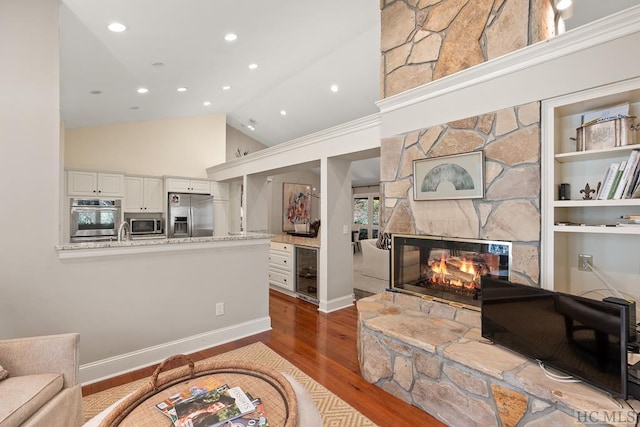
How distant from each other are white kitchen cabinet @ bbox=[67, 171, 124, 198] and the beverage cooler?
3589 mm

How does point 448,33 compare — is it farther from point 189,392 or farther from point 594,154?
point 189,392

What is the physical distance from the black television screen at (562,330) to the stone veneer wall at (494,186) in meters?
0.33

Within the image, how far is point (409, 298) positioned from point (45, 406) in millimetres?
2678

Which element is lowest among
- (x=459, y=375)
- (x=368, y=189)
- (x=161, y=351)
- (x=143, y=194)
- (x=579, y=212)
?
(x=161, y=351)

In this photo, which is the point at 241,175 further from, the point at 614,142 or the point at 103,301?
the point at 614,142

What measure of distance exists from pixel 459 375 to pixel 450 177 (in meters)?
1.53

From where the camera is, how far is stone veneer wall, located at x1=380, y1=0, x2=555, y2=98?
235 centimetres

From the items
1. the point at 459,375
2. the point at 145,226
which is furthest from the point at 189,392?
the point at 145,226

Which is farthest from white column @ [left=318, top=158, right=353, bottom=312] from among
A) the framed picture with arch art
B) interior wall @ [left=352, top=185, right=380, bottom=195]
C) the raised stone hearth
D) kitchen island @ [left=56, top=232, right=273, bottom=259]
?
interior wall @ [left=352, top=185, right=380, bottom=195]

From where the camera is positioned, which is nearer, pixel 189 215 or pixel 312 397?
pixel 312 397

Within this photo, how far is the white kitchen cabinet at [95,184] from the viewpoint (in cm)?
517

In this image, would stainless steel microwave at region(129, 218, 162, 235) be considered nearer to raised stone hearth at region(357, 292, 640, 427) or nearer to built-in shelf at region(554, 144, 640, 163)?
raised stone hearth at region(357, 292, 640, 427)

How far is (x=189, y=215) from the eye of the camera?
6.55m

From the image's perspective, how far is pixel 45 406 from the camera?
1558mm
